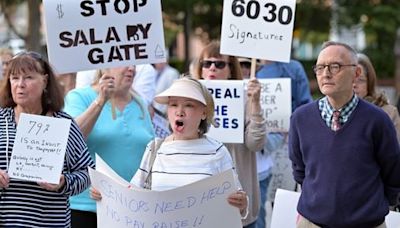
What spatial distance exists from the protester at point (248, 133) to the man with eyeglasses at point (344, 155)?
3.19ft

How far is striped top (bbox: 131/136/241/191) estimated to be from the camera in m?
4.71

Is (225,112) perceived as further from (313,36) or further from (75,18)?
(313,36)

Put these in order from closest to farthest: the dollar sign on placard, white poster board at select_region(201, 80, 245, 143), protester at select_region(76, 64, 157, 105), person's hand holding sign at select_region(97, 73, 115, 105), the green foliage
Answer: person's hand holding sign at select_region(97, 73, 115, 105) → the dollar sign on placard → white poster board at select_region(201, 80, 245, 143) → protester at select_region(76, 64, 157, 105) → the green foliage

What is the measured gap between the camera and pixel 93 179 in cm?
470

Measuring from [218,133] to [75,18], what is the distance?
127cm

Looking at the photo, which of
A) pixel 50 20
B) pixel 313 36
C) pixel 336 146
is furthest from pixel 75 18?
pixel 313 36

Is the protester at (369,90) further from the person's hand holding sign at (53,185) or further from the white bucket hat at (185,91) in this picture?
the person's hand holding sign at (53,185)

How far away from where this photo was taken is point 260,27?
6.77 metres

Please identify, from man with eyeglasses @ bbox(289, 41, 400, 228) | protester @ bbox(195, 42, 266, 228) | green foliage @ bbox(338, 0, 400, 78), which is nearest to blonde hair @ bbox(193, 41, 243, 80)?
protester @ bbox(195, 42, 266, 228)

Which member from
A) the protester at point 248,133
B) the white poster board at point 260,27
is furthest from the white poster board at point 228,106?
the white poster board at point 260,27

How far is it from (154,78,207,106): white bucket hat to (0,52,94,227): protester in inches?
23.0

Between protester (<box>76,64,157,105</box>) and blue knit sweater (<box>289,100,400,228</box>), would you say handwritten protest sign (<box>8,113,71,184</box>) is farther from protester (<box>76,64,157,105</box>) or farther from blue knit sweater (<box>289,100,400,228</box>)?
protester (<box>76,64,157,105</box>)

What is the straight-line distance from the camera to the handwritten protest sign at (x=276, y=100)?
758cm

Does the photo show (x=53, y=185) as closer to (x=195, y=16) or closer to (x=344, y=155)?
(x=344, y=155)
